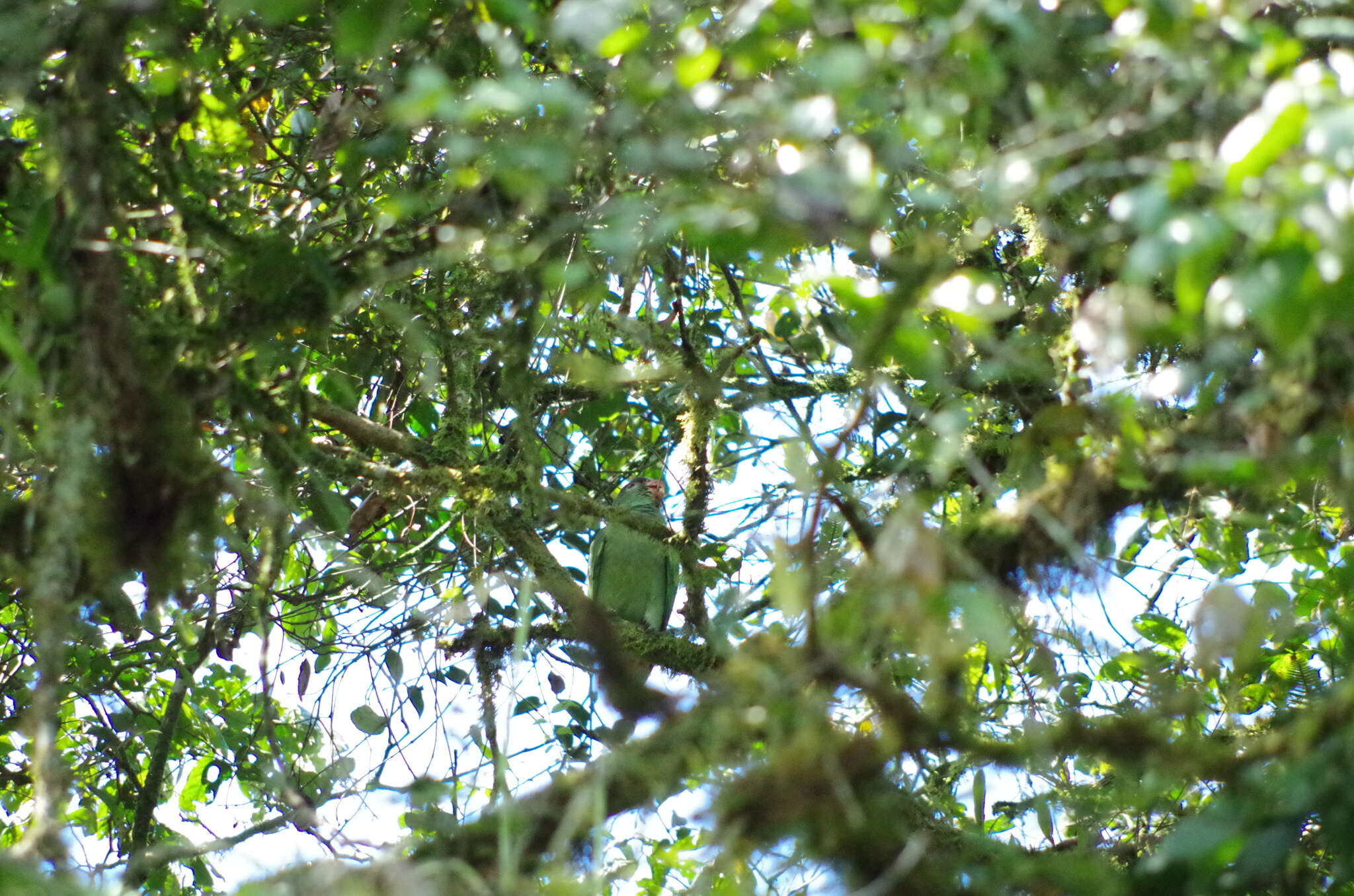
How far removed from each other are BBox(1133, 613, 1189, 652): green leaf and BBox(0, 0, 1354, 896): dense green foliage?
1 cm

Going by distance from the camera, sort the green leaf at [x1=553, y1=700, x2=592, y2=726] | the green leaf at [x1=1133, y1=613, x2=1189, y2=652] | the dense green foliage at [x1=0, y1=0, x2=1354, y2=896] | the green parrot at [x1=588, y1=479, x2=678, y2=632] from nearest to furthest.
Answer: the dense green foliage at [x1=0, y1=0, x2=1354, y2=896], the green leaf at [x1=1133, y1=613, x2=1189, y2=652], the green leaf at [x1=553, y1=700, x2=592, y2=726], the green parrot at [x1=588, y1=479, x2=678, y2=632]

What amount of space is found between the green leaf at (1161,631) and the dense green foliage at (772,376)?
0.5 inches

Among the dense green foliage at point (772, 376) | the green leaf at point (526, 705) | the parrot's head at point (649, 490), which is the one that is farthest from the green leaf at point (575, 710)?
the parrot's head at point (649, 490)

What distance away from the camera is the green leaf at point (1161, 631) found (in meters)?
3.31

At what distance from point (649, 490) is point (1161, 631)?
2.76 m

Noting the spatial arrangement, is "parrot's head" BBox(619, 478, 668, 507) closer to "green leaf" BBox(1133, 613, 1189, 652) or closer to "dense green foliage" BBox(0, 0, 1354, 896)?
"dense green foliage" BBox(0, 0, 1354, 896)

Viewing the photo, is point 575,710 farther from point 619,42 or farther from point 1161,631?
point 619,42

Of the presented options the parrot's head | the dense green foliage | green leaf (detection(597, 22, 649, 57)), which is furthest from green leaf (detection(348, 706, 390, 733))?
green leaf (detection(597, 22, 649, 57))

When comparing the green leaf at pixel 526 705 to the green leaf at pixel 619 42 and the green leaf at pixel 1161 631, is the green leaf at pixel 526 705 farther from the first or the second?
the green leaf at pixel 619 42

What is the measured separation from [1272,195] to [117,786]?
140 inches

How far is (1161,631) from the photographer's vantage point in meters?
3.33

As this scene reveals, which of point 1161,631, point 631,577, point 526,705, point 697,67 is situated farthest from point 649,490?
point 697,67

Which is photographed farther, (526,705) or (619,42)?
(526,705)

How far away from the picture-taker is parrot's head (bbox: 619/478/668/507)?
550 centimetres
